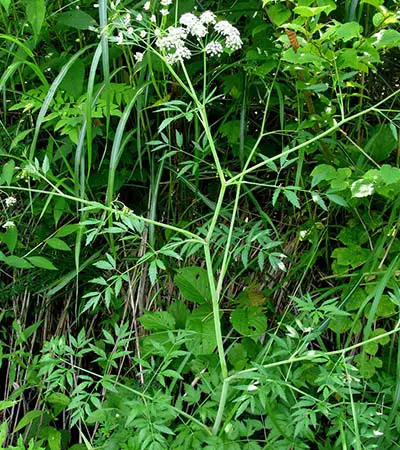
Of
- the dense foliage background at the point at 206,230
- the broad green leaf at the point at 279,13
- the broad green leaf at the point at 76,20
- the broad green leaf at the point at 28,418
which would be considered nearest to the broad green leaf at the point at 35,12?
the dense foliage background at the point at 206,230

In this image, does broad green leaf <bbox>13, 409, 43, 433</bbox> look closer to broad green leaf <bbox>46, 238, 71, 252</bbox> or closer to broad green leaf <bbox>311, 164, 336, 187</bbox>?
broad green leaf <bbox>46, 238, 71, 252</bbox>

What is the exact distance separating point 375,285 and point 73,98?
2.36ft

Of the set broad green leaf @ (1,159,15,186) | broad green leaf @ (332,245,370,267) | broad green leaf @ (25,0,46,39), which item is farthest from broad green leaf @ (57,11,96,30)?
broad green leaf @ (332,245,370,267)

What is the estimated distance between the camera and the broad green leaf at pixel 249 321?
1.24 metres

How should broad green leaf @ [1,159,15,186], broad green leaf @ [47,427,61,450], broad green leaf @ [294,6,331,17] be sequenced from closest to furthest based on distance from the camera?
broad green leaf @ [294,6,331,17] → broad green leaf @ [1,159,15,186] → broad green leaf @ [47,427,61,450]

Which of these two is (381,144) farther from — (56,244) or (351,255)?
(56,244)

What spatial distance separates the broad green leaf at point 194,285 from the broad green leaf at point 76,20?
1.73ft

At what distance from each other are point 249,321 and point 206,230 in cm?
23

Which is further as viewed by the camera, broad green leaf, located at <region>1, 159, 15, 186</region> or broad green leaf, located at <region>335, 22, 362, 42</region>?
broad green leaf, located at <region>1, 159, 15, 186</region>

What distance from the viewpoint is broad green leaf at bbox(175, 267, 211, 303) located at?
128 centimetres

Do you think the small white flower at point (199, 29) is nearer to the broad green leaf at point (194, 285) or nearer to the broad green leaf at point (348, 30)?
the broad green leaf at point (348, 30)

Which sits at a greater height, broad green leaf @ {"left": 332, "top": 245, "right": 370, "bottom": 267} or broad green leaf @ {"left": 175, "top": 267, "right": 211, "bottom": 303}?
broad green leaf @ {"left": 332, "top": 245, "right": 370, "bottom": 267}

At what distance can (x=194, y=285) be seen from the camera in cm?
129

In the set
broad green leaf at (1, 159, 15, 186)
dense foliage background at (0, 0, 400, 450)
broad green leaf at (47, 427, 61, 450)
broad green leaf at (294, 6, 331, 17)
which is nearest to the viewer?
broad green leaf at (294, 6, 331, 17)
